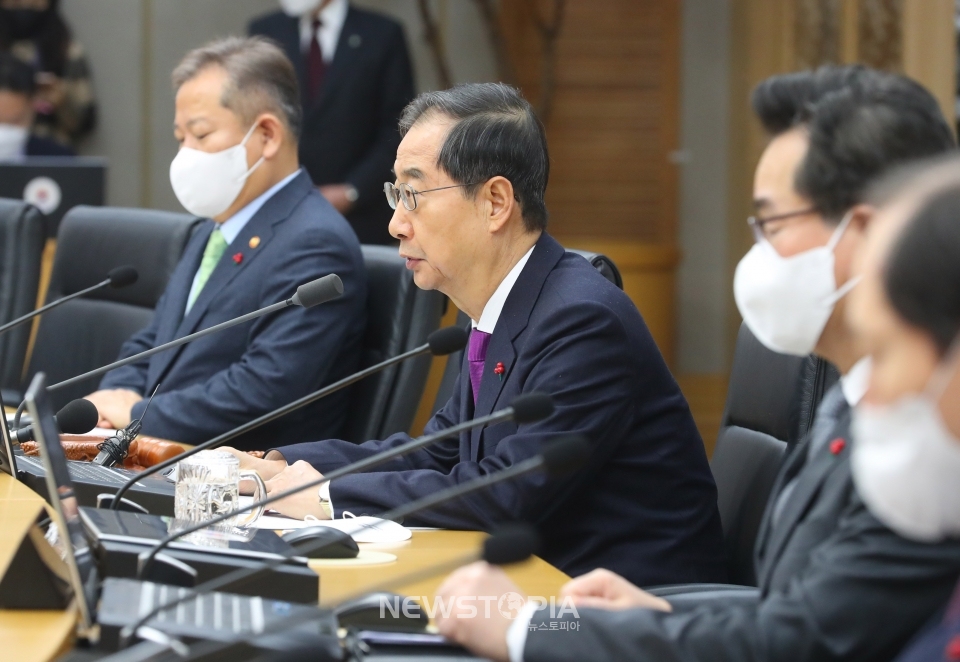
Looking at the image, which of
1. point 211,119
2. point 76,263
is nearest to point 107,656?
point 211,119

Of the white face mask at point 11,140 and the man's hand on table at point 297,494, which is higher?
the white face mask at point 11,140

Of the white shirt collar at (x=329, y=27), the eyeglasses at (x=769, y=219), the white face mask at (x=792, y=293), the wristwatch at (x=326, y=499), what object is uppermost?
the white shirt collar at (x=329, y=27)

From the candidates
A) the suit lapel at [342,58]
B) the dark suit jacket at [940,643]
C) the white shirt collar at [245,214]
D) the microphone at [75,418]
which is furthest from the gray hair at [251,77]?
the dark suit jacket at [940,643]

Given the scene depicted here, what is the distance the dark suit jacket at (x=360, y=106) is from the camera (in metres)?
4.67

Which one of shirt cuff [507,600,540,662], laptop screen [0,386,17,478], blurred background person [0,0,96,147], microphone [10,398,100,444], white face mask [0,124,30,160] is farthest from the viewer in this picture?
blurred background person [0,0,96,147]

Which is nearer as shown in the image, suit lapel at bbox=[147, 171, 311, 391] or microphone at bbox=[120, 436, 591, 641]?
microphone at bbox=[120, 436, 591, 641]

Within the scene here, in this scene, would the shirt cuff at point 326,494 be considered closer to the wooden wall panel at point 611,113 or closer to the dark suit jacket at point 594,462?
the dark suit jacket at point 594,462

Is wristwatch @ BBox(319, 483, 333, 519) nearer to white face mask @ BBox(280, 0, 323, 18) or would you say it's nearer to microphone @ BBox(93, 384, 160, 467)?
microphone @ BBox(93, 384, 160, 467)

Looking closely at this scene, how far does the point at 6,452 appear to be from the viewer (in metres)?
2.00

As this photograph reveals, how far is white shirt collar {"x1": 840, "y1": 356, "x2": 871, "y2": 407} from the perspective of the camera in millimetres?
1355

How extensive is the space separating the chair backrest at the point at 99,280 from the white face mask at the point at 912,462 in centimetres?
242

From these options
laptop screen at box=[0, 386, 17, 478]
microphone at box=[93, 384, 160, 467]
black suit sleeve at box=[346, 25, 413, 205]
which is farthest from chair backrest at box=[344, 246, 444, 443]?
black suit sleeve at box=[346, 25, 413, 205]

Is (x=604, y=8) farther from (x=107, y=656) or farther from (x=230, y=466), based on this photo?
(x=107, y=656)

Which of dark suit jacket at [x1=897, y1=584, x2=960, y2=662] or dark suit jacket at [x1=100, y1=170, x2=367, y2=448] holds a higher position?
dark suit jacket at [x1=897, y1=584, x2=960, y2=662]
